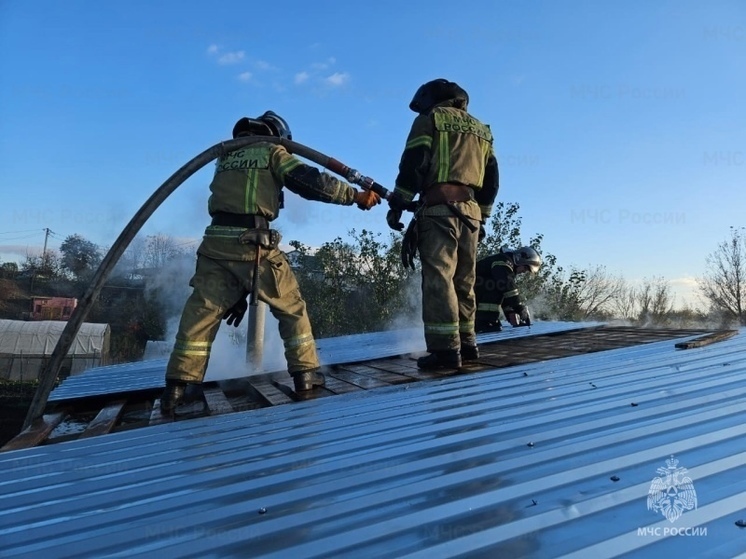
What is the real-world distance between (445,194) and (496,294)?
3194 millimetres

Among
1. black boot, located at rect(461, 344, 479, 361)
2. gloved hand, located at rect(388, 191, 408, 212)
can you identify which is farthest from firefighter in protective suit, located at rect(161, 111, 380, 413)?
black boot, located at rect(461, 344, 479, 361)

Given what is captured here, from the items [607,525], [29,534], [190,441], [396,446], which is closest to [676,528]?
[607,525]

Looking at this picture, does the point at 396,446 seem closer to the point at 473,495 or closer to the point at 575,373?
the point at 473,495

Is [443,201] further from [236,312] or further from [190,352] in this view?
[190,352]

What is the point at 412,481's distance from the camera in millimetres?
1558

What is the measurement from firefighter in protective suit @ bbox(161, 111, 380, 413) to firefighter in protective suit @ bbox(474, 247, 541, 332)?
357cm

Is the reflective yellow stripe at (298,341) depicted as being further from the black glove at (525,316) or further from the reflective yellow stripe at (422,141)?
the black glove at (525,316)

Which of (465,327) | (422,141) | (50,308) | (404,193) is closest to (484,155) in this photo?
(422,141)

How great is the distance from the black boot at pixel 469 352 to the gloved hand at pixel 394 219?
993mm

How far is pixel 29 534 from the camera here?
142 centimetres

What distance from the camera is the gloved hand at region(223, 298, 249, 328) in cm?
339

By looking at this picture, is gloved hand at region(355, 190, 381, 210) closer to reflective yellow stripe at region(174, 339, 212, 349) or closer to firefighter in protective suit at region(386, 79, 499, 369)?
firefighter in protective suit at region(386, 79, 499, 369)

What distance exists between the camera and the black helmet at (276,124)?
12.4 feet

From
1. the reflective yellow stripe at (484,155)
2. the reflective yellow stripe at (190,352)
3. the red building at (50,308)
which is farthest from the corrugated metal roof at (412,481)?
the red building at (50,308)
